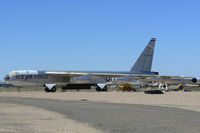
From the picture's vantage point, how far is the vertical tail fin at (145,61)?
62.8m

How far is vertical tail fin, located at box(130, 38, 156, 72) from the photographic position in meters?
62.8

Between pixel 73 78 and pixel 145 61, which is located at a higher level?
pixel 145 61

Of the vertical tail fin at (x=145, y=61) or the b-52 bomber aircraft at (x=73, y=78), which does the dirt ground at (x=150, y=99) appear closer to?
the b-52 bomber aircraft at (x=73, y=78)

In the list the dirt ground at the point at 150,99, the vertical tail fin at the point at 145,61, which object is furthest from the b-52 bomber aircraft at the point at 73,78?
the dirt ground at the point at 150,99

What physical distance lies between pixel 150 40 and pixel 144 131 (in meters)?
55.3

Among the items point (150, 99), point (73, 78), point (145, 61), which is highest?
point (145, 61)

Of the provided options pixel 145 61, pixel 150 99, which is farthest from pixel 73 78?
pixel 150 99

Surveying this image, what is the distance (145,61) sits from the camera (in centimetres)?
6288

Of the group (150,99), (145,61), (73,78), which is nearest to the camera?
(150,99)

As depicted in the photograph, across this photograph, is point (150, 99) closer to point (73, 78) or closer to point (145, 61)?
point (73, 78)

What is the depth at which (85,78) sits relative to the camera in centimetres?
5494

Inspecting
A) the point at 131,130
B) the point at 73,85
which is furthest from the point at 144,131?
the point at 73,85

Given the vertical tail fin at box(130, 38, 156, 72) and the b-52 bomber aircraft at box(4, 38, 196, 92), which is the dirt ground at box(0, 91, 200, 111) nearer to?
the b-52 bomber aircraft at box(4, 38, 196, 92)

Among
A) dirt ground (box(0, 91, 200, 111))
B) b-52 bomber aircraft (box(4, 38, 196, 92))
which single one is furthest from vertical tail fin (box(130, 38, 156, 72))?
dirt ground (box(0, 91, 200, 111))
